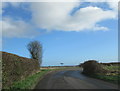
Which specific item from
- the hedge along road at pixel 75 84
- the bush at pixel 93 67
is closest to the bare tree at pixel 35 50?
the bush at pixel 93 67

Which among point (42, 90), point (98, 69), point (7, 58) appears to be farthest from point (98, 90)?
point (98, 69)

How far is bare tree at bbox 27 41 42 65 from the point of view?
47375mm

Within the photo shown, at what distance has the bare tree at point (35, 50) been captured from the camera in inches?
1865

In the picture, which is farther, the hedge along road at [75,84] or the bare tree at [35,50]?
the bare tree at [35,50]

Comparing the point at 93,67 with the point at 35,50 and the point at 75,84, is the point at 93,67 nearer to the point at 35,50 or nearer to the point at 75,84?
the point at 75,84

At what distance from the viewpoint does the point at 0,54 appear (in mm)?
11273

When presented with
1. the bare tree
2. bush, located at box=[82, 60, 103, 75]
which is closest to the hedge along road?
bush, located at box=[82, 60, 103, 75]

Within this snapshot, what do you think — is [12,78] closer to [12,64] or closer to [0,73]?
[12,64]

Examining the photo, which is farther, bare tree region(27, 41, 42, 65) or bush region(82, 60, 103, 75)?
bare tree region(27, 41, 42, 65)

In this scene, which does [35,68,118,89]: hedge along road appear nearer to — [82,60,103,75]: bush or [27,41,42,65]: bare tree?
[82,60,103,75]: bush

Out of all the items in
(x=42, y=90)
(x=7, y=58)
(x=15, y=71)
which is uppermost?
(x=7, y=58)

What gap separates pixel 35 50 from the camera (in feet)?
158

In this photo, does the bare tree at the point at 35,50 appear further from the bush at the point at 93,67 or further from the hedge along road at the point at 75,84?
the hedge along road at the point at 75,84

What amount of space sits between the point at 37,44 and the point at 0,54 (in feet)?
127
